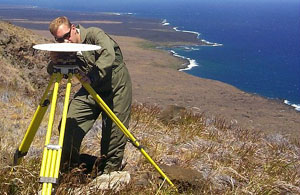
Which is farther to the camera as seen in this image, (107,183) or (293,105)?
(293,105)

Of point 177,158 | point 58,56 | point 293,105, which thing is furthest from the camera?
point 293,105

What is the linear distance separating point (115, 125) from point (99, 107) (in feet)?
0.79

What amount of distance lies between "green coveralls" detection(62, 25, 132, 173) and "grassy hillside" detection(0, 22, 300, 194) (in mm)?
271

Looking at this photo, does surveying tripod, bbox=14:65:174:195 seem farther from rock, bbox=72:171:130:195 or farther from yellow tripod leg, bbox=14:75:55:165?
rock, bbox=72:171:130:195

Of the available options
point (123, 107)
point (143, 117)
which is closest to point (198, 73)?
point (143, 117)

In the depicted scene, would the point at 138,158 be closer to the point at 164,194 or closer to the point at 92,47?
the point at 164,194

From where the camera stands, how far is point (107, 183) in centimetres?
371

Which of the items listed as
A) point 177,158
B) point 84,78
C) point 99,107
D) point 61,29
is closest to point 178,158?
point 177,158

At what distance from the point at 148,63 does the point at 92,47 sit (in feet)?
165

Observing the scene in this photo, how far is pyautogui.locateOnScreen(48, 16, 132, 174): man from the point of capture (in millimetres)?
3453

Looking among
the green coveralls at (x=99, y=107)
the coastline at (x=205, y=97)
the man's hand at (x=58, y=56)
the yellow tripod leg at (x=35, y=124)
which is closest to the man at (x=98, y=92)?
the green coveralls at (x=99, y=107)

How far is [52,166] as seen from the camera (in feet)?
8.77

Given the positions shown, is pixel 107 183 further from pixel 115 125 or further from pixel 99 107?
pixel 99 107

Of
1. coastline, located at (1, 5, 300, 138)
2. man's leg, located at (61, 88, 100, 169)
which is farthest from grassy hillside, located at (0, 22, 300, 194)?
coastline, located at (1, 5, 300, 138)
